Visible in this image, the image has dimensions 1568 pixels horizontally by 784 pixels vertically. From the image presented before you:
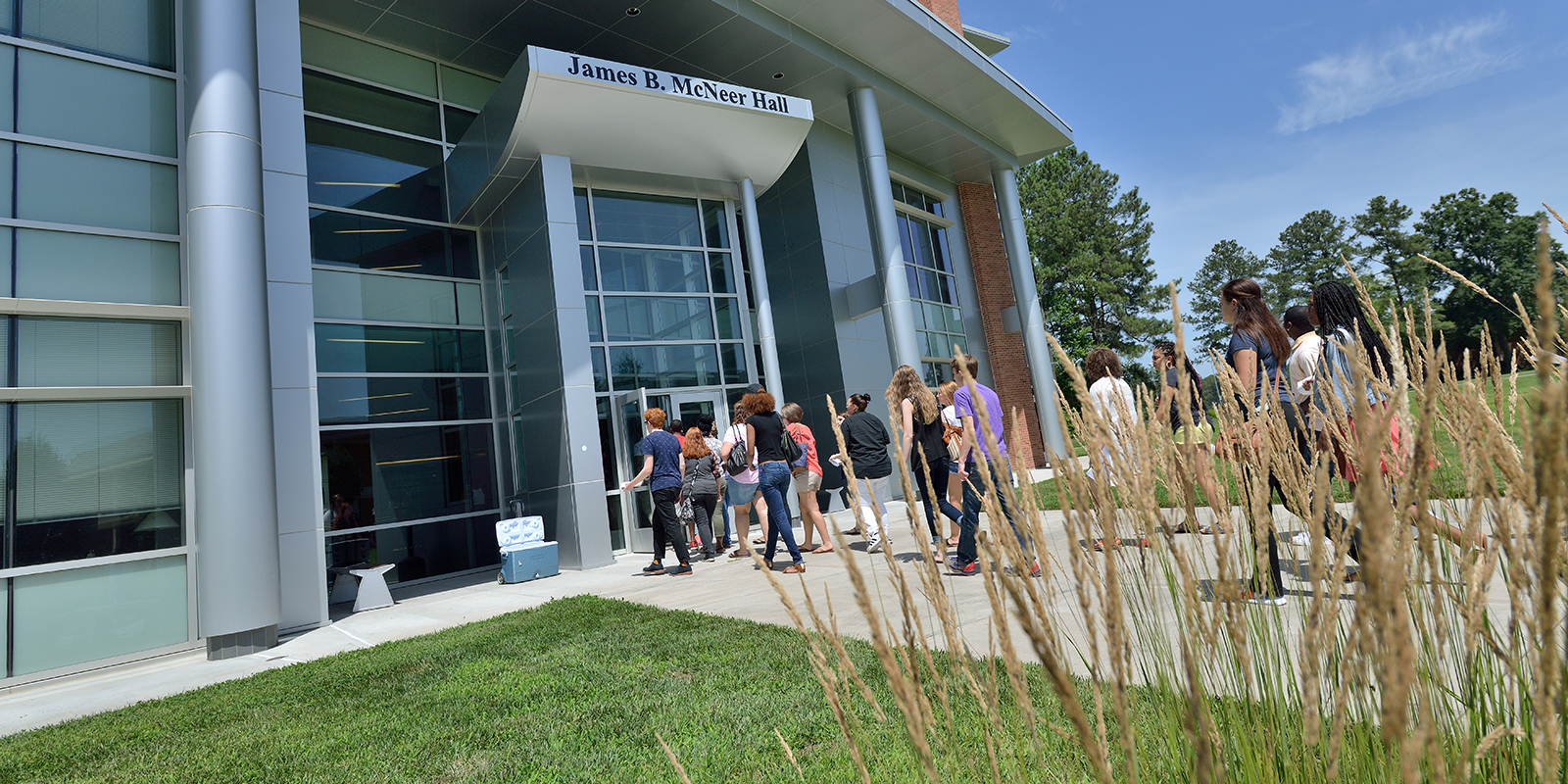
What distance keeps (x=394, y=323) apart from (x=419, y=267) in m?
1.09

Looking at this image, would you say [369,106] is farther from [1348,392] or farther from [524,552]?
[1348,392]

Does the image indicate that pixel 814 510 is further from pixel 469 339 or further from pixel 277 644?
pixel 469 339

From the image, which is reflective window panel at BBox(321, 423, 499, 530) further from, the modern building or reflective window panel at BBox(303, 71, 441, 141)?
reflective window panel at BBox(303, 71, 441, 141)

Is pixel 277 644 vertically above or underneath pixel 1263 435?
underneath

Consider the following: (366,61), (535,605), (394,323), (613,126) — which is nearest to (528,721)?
(535,605)

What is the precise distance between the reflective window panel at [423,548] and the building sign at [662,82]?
21.5 feet

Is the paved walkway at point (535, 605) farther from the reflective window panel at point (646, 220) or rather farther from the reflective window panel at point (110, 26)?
the reflective window panel at point (646, 220)

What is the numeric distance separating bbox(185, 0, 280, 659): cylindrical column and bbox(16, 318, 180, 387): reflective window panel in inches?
20.9

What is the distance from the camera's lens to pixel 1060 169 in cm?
3944

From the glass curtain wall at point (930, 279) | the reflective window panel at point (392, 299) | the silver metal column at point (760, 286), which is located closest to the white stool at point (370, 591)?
the reflective window panel at point (392, 299)

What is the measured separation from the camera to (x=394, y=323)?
37.2ft

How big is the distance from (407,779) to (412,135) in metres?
11.6

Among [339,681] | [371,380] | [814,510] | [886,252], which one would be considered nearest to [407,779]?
[339,681]

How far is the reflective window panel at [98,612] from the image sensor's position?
6.20 metres
